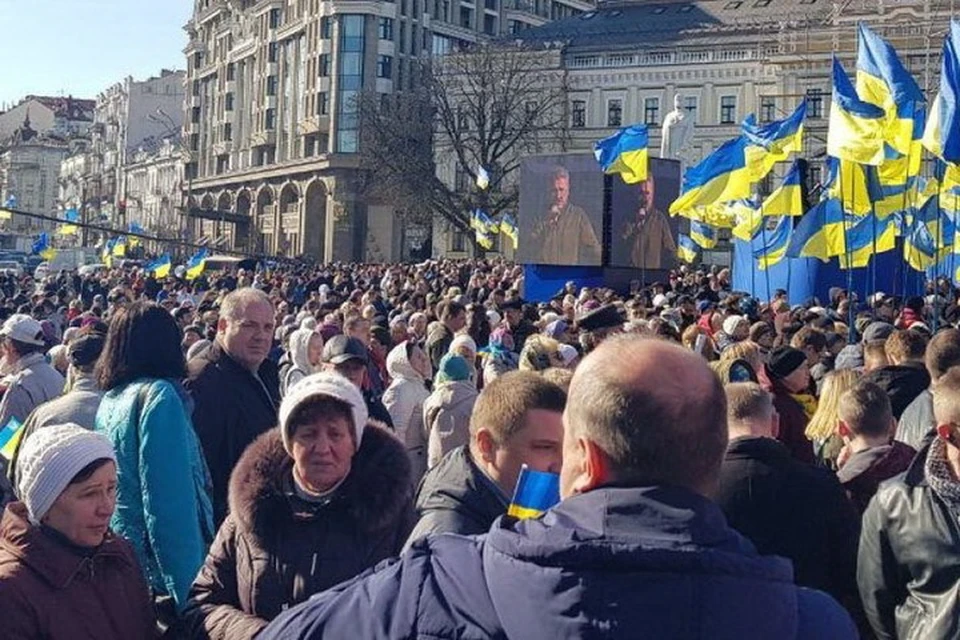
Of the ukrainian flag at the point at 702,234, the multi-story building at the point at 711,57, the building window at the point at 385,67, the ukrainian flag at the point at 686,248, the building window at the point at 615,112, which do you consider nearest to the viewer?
the ukrainian flag at the point at 702,234

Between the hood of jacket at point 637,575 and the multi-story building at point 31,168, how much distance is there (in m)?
144

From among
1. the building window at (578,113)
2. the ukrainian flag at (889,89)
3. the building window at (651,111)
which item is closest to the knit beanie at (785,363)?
the ukrainian flag at (889,89)

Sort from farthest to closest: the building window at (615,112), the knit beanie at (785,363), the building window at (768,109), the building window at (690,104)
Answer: the building window at (615,112) → the building window at (690,104) → the building window at (768,109) → the knit beanie at (785,363)

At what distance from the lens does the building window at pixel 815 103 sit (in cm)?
5781

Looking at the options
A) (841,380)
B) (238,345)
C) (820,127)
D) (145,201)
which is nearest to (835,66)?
(841,380)

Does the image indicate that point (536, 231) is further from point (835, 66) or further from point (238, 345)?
point (238, 345)

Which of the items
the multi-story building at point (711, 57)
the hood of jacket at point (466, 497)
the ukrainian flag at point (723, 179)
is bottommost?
the hood of jacket at point (466, 497)

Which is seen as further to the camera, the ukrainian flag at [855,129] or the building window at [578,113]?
the building window at [578,113]

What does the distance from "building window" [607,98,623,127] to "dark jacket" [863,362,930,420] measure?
59365 millimetres

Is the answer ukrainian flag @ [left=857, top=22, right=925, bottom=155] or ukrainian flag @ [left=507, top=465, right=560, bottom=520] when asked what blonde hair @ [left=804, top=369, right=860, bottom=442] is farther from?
ukrainian flag @ [left=857, top=22, right=925, bottom=155]

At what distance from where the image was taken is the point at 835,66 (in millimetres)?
16438

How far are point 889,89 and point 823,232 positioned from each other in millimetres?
4130

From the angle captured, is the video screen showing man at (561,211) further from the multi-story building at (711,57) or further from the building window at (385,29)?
the building window at (385,29)

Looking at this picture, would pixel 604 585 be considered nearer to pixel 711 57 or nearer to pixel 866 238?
pixel 866 238
